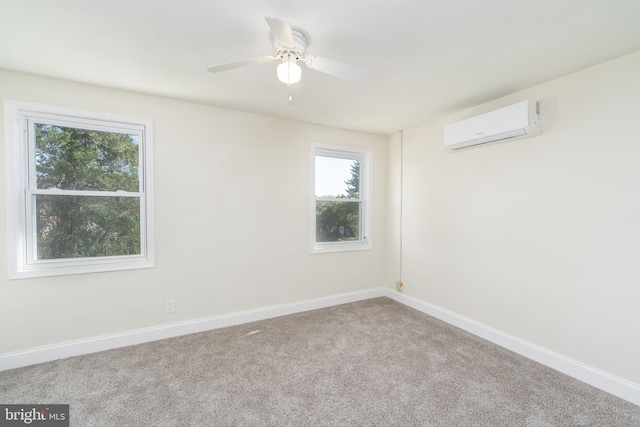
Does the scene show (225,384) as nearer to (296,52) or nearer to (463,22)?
(296,52)

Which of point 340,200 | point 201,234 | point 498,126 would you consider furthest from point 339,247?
point 498,126

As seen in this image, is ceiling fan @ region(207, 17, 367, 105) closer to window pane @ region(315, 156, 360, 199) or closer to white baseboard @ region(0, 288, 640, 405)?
window pane @ region(315, 156, 360, 199)

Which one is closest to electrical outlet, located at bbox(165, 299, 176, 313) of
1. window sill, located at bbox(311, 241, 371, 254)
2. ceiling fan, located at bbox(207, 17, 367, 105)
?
window sill, located at bbox(311, 241, 371, 254)

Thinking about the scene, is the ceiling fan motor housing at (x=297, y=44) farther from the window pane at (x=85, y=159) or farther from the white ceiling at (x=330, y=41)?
the window pane at (x=85, y=159)

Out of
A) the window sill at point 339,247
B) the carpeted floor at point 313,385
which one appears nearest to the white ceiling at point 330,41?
the window sill at point 339,247

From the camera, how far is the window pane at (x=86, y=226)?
7.60 feet

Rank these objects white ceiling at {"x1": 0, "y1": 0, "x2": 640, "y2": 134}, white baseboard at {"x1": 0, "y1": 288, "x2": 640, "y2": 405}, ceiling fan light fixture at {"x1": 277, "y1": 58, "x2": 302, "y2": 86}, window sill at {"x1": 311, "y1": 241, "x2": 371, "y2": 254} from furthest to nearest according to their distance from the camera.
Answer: window sill at {"x1": 311, "y1": 241, "x2": 371, "y2": 254}, white baseboard at {"x1": 0, "y1": 288, "x2": 640, "y2": 405}, ceiling fan light fixture at {"x1": 277, "y1": 58, "x2": 302, "y2": 86}, white ceiling at {"x1": 0, "y1": 0, "x2": 640, "y2": 134}

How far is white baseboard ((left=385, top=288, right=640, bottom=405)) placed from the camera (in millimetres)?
1879

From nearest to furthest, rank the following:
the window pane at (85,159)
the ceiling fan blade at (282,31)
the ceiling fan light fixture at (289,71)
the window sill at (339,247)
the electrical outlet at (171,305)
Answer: the ceiling fan blade at (282,31) < the ceiling fan light fixture at (289,71) < the window pane at (85,159) < the electrical outlet at (171,305) < the window sill at (339,247)

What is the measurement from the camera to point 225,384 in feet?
6.55

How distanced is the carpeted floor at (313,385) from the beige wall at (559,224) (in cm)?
37

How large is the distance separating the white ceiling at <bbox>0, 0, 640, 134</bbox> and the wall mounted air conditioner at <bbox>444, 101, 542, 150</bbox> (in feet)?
0.75

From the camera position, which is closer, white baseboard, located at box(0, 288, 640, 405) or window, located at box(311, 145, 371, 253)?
white baseboard, located at box(0, 288, 640, 405)

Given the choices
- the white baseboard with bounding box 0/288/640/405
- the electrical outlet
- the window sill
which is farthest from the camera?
the window sill
